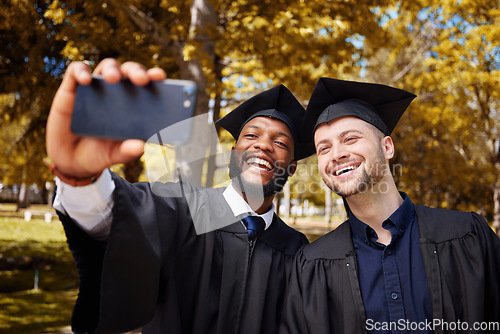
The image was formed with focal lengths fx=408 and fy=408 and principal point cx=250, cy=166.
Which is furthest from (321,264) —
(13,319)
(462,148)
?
(462,148)

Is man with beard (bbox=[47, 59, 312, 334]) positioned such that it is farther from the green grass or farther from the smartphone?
the green grass

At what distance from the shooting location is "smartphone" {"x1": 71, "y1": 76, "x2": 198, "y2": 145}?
1330 millimetres

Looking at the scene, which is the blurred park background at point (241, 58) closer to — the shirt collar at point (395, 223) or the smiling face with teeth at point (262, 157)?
the smiling face with teeth at point (262, 157)

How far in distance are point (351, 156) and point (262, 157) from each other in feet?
1.88

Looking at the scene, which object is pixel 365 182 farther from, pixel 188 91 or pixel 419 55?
pixel 419 55

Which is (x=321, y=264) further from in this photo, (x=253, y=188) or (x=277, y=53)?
(x=277, y=53)

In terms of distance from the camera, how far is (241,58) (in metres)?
7.75

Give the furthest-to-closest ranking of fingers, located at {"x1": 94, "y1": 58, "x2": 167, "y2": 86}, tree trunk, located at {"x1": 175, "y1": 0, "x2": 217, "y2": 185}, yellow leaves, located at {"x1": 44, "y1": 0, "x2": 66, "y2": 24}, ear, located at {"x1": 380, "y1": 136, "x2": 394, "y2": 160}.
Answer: yellow leaves, located at {"x1": 44, "y1": 0, "x2": 66, "y2": 24}
tree trunk, located at {"x1": 175, "y1": 0, "x2": 217, "y2": 185}
ear, located at {"x1": 380, "y1": 136, "x2": 394, "y2": 160}
fingers, located at {"x1": 94, "y1": 58, "x2": 167, "y2": 86}

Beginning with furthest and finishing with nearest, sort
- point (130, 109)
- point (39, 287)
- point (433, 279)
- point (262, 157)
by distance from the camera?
point (39, 287), point (262, 157), point (433, 279), point (130, 109)

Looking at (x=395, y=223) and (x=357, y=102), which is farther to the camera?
(x=357, y=102)

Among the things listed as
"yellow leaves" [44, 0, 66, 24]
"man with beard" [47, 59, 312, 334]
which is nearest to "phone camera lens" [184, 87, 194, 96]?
"man with beard" [47, 59, 312, 334]

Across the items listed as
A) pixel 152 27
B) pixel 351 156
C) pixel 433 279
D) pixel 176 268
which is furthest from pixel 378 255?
pixel 152 27

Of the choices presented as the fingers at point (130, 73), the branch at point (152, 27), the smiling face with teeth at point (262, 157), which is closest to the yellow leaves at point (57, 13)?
the branch at point (152, 27)

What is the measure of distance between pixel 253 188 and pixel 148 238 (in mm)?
954
